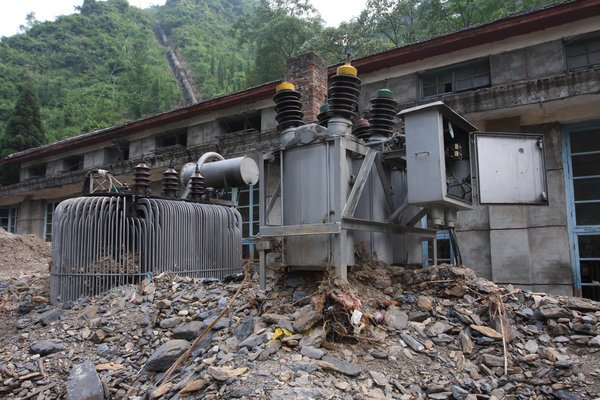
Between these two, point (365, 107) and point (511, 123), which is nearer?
point (511, 123)

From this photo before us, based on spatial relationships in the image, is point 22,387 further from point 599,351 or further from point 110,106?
point 110,106

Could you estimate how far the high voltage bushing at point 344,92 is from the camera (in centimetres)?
516

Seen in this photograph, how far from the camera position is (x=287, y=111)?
5441mm

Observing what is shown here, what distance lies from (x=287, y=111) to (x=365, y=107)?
19.0ft

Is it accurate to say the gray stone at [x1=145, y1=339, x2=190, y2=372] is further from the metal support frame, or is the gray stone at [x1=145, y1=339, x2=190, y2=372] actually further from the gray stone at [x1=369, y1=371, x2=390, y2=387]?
the gray stone at [x1=369, y1=371, x2=390, y2=387]

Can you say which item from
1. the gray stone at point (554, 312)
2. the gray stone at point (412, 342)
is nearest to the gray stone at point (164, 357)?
the gray stone at point (412, 342)

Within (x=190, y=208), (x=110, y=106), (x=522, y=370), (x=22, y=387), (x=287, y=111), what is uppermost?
(x=110, y=106)

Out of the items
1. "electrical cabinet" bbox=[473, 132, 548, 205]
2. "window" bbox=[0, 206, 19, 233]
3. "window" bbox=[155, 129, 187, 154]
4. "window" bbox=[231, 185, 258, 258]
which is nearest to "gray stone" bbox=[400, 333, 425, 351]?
"electrical cabinet" bbox=[473, 132, 548, 205]

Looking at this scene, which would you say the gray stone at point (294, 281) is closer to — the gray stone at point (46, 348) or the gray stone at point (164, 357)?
the gray stone at point (164, 357)

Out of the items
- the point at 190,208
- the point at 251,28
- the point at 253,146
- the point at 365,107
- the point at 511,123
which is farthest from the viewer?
the point at 251,28

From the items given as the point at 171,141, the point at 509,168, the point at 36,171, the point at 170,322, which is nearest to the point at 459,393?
the point at 509,168

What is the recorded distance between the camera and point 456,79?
388 inches

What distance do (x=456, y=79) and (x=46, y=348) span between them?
9.09 m

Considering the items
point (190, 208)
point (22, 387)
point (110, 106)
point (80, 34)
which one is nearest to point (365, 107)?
point (190, 208)
